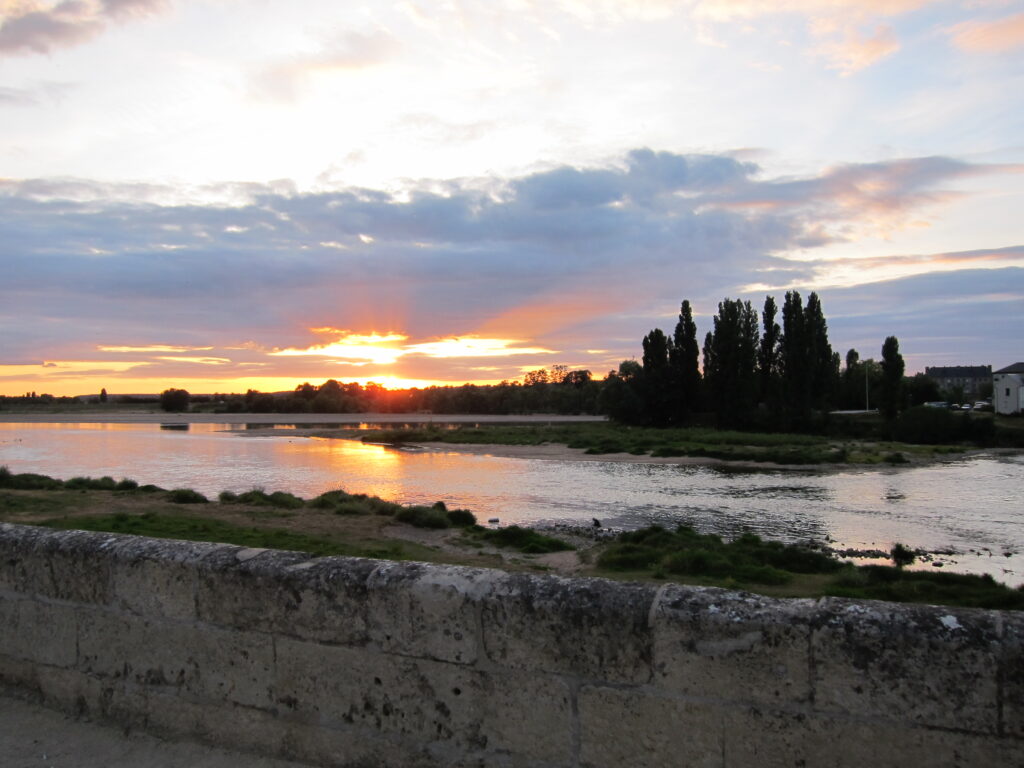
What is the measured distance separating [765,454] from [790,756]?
153 ft

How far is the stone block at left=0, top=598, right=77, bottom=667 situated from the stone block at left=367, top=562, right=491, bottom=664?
1.57 metres

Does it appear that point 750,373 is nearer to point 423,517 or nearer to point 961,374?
point 423,517

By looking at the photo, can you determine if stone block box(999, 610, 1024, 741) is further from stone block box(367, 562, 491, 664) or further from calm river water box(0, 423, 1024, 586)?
calm river water box(0, 423, 1024, 586)

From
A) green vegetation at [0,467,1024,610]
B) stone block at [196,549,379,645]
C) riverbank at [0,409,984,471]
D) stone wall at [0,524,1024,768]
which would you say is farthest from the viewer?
riverbank at [0,409,984,471]

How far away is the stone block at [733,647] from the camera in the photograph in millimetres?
2221

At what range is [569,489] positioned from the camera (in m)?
31.9

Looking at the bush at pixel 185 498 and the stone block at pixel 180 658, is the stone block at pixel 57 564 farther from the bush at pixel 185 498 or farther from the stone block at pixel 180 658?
the bush at pixel 185 498

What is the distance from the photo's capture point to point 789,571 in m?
14.5

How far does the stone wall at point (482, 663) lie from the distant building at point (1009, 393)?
262ft

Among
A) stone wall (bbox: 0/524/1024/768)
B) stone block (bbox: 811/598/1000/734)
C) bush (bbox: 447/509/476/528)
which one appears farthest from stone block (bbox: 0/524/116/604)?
bush (bbox: 447/509/476/528)

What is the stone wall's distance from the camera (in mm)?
2125

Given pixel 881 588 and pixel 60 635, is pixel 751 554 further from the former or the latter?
pixel 60 635

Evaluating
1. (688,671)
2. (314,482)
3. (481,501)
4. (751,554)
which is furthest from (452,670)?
(314,482)

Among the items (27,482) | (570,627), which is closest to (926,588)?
(570,627)
